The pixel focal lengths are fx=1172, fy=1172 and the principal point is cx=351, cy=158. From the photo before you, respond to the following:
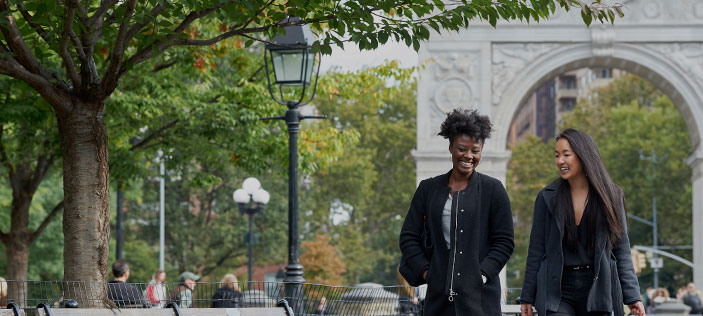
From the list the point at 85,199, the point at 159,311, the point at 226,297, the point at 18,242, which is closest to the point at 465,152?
the point at 159,311

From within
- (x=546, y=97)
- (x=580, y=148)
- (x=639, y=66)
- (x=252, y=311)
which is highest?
(x=546, y=97)

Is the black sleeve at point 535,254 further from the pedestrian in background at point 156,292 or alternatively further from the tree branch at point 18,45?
the tree branch at point 18,45

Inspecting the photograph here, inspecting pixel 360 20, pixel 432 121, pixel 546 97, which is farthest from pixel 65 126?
pixel 546 97

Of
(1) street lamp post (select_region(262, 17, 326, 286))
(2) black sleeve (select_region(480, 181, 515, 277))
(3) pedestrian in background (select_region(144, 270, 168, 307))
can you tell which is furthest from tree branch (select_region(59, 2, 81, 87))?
(1) street lamp post (select_region(262, 17, 326, 286))

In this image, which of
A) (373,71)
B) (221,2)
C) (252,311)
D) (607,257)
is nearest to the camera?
(607,257)

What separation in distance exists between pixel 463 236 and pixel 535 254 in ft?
1.79

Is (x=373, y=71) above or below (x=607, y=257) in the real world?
above

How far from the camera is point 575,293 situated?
654 cm

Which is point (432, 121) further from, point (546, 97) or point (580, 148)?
point (546, 97)

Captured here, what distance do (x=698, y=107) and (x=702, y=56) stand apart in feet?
4.26

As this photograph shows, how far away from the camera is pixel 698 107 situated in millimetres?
29531

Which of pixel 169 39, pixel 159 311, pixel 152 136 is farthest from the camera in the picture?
pixel 152 136

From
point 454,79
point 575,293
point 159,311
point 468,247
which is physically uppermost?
point 454,79

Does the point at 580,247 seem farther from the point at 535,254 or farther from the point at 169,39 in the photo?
the point at 169,39
